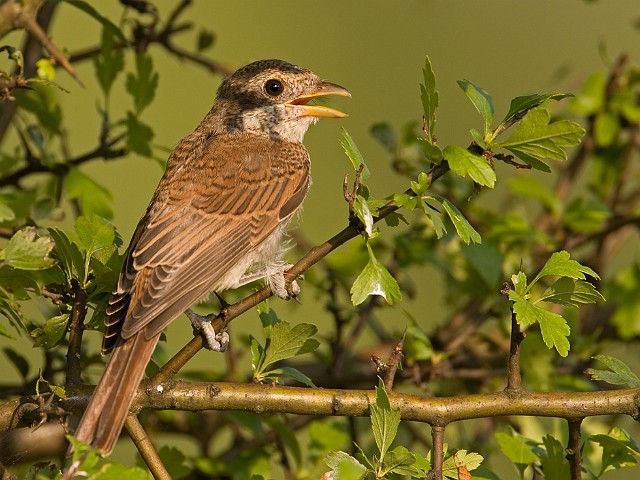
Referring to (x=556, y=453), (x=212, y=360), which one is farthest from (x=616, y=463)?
(x=212, y=360)

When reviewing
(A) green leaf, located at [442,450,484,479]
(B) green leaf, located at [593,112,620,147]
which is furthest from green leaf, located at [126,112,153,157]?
(B) green leaf, located at [593,112,620,147]

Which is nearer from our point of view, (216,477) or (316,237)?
(216,477)

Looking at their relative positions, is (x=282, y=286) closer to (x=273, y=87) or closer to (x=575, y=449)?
(x=575, y=449)

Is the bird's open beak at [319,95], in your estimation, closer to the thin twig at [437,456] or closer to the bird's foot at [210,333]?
the bird's foot at [210,333]

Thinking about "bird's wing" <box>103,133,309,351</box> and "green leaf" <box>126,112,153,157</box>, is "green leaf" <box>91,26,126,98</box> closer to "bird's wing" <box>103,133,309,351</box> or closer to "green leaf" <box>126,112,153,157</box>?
"green leaf" <box>126,112,153,157</box>

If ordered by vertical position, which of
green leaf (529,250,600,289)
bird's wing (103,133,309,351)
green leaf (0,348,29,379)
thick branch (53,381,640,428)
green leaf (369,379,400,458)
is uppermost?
green leaf (529,250,600,289)

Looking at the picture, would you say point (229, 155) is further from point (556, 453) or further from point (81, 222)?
point (556, 453)

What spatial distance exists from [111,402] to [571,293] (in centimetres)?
117

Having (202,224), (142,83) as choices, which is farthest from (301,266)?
(142,83)

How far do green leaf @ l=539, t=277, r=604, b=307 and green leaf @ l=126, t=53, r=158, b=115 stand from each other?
1.66 m

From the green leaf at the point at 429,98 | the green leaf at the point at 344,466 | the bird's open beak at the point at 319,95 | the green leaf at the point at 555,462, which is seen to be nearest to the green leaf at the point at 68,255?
the green leaf at the point at 344,466

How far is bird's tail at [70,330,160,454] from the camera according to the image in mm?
2426

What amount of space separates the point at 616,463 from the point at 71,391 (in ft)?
4.68

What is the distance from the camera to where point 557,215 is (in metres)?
4.54
